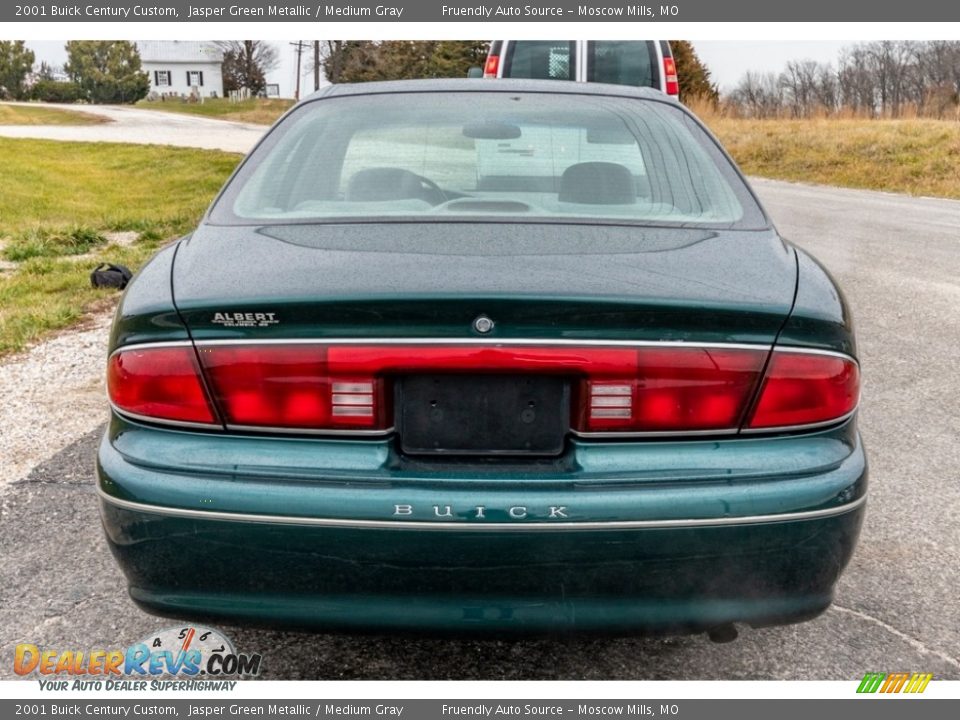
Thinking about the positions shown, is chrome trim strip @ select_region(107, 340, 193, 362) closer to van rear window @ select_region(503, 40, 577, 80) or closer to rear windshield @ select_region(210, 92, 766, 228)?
→ rear windshield @ select_region(210, 92, 766, 228)

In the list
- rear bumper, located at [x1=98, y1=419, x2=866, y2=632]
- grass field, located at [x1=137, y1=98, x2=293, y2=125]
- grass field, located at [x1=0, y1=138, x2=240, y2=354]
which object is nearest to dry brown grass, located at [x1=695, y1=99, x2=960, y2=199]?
grass field, located at [x1=0, y1=138, x2=240, y2=354]

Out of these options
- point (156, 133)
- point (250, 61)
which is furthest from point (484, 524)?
point (250, 61)

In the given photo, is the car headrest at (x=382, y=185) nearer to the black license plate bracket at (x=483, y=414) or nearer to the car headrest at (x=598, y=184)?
the car headrest at (x=598, y=184)

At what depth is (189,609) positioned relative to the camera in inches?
80.3

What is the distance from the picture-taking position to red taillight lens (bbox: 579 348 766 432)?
194 centimetres

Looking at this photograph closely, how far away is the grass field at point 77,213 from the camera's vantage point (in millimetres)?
6871

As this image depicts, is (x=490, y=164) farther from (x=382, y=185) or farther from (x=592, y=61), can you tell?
(x=592, y=61)

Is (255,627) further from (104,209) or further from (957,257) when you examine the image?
(104,209)

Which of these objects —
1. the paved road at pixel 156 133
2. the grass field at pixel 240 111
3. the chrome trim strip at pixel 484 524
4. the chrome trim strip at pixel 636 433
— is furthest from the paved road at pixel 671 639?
the grass field at pixel 240 111

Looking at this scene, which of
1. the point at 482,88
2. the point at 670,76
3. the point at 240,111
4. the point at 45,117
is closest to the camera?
the point at 482,88

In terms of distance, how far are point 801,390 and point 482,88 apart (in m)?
1.65

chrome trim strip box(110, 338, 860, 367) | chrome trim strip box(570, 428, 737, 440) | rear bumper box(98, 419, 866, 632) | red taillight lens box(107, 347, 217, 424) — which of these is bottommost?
rear bumper box(98, 419, 866, 632)

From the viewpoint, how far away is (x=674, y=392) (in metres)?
1.96

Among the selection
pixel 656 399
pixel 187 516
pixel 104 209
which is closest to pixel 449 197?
pixel 656 399
